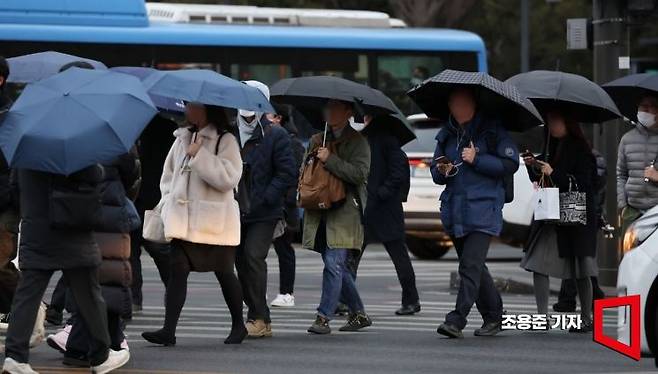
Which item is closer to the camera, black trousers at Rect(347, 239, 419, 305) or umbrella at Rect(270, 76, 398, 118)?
umbrella at Rect(270, 76, 398, 118)

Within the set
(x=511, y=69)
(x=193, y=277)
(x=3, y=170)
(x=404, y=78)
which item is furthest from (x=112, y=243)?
(x=511, y=69)

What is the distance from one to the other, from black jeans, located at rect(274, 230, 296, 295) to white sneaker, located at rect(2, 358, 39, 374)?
5.74 metres

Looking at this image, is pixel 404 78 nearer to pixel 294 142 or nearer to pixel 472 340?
pixel 294 142

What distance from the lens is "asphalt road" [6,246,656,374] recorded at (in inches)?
397

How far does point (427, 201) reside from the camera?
20.7m

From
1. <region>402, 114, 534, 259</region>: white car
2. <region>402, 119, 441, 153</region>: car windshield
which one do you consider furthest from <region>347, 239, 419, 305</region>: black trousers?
<region>402, 119, 441, 153</region>: car windshield

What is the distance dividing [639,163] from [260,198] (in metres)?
2.93

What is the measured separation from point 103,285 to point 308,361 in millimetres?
1398

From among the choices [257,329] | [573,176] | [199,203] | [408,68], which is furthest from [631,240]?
[408,68]

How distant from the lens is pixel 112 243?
9742 millimetres

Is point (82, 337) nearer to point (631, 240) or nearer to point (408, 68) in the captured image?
point (631, 240)

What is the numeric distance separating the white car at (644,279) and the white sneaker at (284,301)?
5393 mm

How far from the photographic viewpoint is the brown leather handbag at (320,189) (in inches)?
471

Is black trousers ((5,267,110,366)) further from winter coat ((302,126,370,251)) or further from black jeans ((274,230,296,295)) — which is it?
black jeans ((274,230,296,295))
